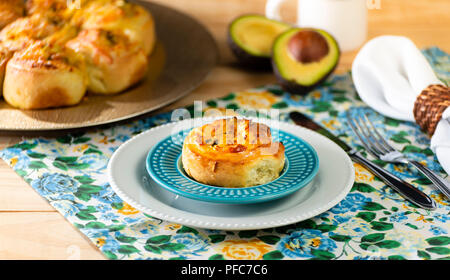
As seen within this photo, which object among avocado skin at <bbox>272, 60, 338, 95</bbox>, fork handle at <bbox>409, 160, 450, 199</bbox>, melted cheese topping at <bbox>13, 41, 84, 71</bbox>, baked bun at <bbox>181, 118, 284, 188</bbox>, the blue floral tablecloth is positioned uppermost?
melted cheese topping at <bbox>13, 41, 84, 71</bbox>

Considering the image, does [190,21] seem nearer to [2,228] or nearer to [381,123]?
[381,123]

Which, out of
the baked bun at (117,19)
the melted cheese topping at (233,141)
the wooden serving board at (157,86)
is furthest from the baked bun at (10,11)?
the melted cheese topping at (233,141)

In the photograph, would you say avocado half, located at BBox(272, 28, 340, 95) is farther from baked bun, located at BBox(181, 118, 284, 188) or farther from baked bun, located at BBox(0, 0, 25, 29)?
baked bun, located at BBox(0, 0, 25, 29)

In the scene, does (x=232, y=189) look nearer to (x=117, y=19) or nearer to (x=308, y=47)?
(x=308, y=47)

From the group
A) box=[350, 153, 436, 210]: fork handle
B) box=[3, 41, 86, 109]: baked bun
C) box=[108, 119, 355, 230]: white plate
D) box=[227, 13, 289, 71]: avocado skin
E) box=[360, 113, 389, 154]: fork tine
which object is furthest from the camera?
box=[227, 13, 289, 71]: avocado skin

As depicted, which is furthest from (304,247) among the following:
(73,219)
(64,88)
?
(64,88)

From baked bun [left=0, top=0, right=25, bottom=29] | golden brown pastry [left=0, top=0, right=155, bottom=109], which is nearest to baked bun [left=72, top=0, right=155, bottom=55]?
golden brown pastry [left=0, top=0, right=155, bottom=109]
